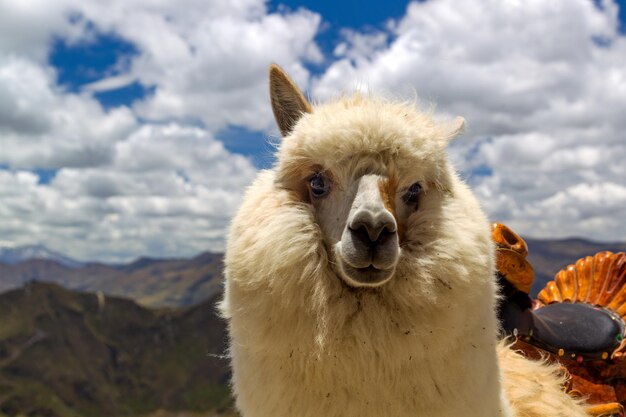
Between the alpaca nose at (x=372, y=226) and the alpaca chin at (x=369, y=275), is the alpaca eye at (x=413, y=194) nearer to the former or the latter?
the alpaca nose at (x=372, y=226)

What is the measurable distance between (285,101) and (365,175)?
43.5 inches

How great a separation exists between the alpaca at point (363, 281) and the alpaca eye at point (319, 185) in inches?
0.4

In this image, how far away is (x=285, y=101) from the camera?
175 inches

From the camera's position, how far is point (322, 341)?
3354mm

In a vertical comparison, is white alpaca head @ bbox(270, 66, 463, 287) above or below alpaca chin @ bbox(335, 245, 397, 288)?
above

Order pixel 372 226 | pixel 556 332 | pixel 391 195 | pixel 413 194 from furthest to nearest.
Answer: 1. pixel 556 332
2. pixel 413 194
3. pixel 391 195
4. pixel 372 226

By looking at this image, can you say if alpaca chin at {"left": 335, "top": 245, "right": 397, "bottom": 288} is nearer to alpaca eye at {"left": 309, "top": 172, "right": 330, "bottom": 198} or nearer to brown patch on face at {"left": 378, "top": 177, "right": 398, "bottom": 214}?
brown patch on face at {"left": 378, "top": 177, "right": 398, "bottom": 214}

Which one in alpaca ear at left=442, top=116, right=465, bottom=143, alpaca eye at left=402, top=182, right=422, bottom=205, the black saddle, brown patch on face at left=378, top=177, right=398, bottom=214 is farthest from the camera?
the black saddle

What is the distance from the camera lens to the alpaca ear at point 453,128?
14.2 ft

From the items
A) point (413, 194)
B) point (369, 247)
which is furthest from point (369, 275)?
point (413, 194)

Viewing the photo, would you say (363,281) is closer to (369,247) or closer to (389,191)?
(369,247)

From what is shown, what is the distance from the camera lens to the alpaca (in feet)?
11.1

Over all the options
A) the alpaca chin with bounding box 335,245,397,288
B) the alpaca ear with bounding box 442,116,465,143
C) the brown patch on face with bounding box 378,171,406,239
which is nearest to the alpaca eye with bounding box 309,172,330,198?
the brown patch on face with bounding box 378,171,406,239

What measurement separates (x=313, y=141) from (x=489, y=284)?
1.50 meters
